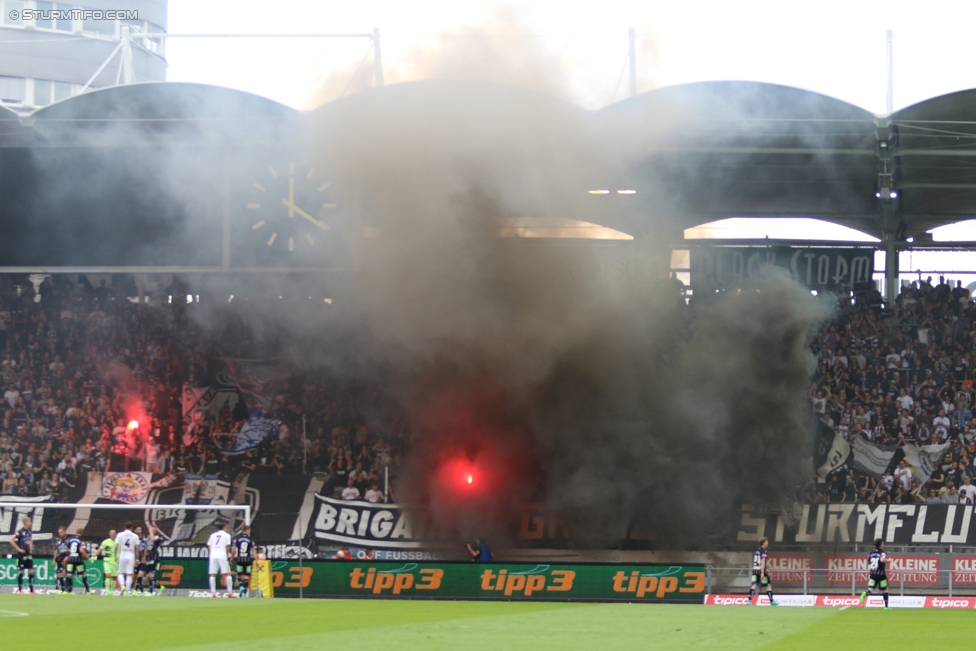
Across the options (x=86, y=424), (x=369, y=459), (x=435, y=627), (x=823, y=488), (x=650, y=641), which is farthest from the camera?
(x=86, y=424)

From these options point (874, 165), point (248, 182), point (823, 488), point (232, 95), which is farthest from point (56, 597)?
point (874, 165)

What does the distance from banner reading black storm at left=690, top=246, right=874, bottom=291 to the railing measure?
9160 mm

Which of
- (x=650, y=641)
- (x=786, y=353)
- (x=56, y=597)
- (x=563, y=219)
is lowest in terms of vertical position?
(x=56, y=597)

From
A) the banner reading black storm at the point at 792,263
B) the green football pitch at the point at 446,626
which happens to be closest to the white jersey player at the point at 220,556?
the green football pitch at the point at 446,626

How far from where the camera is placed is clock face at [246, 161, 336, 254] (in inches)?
953

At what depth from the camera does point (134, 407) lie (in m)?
30.3

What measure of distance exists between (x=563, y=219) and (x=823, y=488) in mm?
8582

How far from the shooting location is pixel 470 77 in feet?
84.3

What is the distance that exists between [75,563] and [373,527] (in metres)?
6.33

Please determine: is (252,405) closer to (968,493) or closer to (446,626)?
(446,626)

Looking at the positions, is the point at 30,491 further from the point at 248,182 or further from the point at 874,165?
the point at 874,165

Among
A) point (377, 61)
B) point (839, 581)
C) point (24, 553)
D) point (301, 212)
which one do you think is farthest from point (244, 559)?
point (839, 581)

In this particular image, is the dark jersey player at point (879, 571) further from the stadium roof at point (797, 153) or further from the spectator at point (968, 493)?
the stadium roof at point (797, 153)

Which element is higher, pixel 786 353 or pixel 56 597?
pixel 786 353
